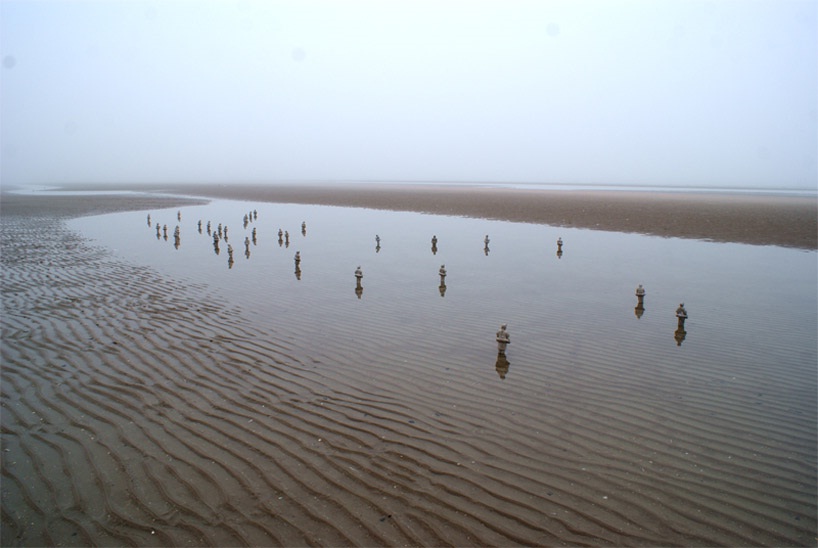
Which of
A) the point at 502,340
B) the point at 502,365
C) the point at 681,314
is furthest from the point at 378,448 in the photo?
the point at 681,314

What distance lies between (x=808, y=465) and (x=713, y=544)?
2872 millimetres

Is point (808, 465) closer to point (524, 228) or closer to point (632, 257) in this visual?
point (632, 257)

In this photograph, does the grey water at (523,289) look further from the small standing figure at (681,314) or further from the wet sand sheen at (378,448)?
the wet sand sheen at (378,448)

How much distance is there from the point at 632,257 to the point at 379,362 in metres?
20.5

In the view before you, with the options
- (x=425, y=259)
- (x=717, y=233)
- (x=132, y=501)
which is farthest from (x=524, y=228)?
(x=132, y=501)

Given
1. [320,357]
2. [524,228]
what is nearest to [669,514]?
[320,357]

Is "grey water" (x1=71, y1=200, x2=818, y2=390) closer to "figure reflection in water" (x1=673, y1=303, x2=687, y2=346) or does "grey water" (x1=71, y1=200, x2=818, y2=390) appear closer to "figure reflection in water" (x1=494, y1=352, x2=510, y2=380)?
"figure reflection in water" (x1=673, y1=303, x2=687, y2=346)

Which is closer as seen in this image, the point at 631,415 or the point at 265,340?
the point at 631,415

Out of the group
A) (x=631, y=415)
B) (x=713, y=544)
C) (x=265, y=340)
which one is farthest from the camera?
(x=265, y=340)

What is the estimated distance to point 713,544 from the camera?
18.6 ft

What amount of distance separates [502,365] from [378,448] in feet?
14.5

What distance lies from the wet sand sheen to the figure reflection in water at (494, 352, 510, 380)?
1.52 feet

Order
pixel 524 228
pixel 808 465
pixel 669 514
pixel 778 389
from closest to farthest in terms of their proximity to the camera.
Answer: pixel 669 514, pixel 808 465, pixel 778 389, pixel 524 228

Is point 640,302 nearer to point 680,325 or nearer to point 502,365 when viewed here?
point 680,325
